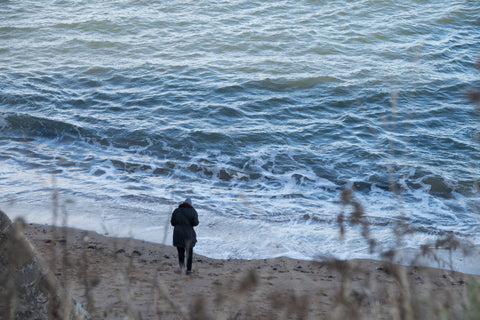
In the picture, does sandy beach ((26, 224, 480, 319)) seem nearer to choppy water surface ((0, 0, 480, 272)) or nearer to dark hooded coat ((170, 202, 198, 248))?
dark hooded coat ((170, 202, 198, 248))

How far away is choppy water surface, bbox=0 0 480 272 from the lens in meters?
10.8

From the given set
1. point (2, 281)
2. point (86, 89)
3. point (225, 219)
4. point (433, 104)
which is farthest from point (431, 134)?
point (2, 281)

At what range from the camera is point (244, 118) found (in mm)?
16281

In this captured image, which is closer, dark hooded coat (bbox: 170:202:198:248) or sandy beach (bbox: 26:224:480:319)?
sandy beach (bbox: 26:224:480:319)

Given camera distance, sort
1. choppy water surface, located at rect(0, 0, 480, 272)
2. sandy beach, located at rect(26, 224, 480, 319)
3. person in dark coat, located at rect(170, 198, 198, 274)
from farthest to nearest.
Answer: choppy water surface, located at rect(0, 0, 480, 272) → person in dark coat, located at rect(170, 198, 198, 274) → sandy beach, located at rect(26, 224, 480, 319)

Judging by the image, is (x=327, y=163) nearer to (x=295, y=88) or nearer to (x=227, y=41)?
(x=295, y=88)

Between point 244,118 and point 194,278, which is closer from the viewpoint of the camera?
point 194,278

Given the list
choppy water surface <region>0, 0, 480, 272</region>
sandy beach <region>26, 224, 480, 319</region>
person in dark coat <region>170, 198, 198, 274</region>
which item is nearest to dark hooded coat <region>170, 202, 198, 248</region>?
person in dark coat <region>170, 198, 198, 274</region>

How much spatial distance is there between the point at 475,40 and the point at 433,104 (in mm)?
6897

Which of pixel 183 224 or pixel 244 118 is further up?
pixel 183 224

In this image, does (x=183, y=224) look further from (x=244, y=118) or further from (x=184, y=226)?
(x=244, y=118)

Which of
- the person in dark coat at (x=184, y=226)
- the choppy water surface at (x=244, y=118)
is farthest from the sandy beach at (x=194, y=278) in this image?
the choppy water surface at (x=244, y=118)

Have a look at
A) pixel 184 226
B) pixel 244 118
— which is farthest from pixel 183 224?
pixel 244 118

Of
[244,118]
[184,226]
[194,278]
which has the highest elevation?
[184,226]
